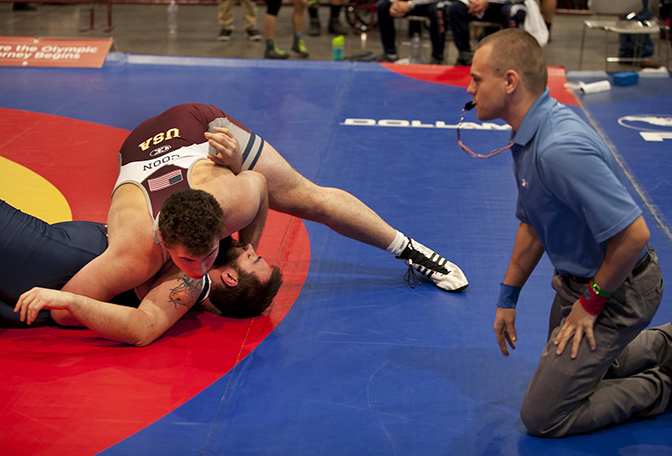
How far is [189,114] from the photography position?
3.29m

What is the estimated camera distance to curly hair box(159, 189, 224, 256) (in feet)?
7.93

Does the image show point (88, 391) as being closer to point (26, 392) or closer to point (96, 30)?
point (26, 392)

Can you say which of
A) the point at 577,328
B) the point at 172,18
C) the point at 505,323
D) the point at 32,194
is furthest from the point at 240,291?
the point at 172,18

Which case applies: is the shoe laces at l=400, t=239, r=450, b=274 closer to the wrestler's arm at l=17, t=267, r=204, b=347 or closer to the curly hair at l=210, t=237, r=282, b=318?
the curly hair at l=210, t=237, r=282, b=318

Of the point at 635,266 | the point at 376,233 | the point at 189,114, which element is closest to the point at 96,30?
the point at 189,114

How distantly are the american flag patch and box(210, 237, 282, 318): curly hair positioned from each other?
36cm

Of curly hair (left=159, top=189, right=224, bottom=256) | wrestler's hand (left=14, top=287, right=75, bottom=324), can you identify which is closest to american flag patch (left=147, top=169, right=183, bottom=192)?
curly hair (left=159, top=189, right=224, bottom=256)

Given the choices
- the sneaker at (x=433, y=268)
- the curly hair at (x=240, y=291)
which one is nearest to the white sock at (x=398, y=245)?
the sneaker at (x=433, y=268)

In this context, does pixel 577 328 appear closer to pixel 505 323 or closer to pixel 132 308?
pixel 505 323

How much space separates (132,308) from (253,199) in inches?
26.2

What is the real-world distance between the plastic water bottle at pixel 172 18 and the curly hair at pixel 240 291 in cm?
710

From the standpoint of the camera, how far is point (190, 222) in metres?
2.42

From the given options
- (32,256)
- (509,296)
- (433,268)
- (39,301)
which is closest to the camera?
(509,296)

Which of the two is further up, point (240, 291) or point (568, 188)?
point (568, 188)
